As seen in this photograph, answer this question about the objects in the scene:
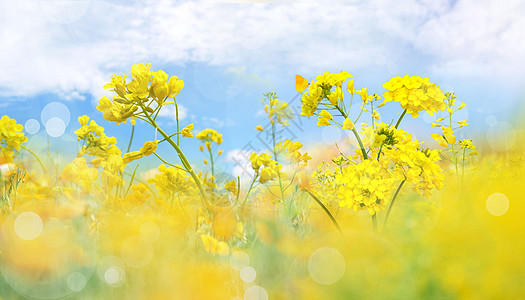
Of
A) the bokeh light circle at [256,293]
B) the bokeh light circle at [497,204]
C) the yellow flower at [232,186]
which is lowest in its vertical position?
the bokeh light circle at [256,293]

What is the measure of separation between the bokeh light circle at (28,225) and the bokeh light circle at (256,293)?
0.58m

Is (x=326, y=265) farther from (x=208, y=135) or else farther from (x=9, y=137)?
(x=9, y=137)

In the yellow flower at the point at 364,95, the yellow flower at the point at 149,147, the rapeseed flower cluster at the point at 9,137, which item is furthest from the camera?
the rapeseed flower cluster at the point at 9,137

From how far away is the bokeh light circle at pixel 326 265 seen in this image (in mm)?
796

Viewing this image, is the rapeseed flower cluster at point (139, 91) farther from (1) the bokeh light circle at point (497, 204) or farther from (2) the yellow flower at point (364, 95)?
(1) the bokeh light circle at point (497, 204)

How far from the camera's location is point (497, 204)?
35.9 inches

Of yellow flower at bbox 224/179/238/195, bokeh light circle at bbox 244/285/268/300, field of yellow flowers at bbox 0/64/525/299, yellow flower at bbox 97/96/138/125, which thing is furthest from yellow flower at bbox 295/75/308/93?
bokeh light circle at bbox 244/285/268/300

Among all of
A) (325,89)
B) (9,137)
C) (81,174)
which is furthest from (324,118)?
(9,137)

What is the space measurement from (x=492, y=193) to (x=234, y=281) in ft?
2.19

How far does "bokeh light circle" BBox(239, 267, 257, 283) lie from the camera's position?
0.83 meters

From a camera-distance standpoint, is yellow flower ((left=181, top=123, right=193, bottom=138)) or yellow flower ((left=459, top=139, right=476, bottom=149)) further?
yellow flower ((left=459, top=139, right=476, bottom=149))

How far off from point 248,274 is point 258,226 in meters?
0.51

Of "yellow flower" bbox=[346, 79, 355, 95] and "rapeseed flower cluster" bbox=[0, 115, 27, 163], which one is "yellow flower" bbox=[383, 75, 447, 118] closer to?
"yellow flower" bbox=[346, 79, 355, 95]

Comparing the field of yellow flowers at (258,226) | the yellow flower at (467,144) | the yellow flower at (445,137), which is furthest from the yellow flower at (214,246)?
the yellow flower at (467,144)
